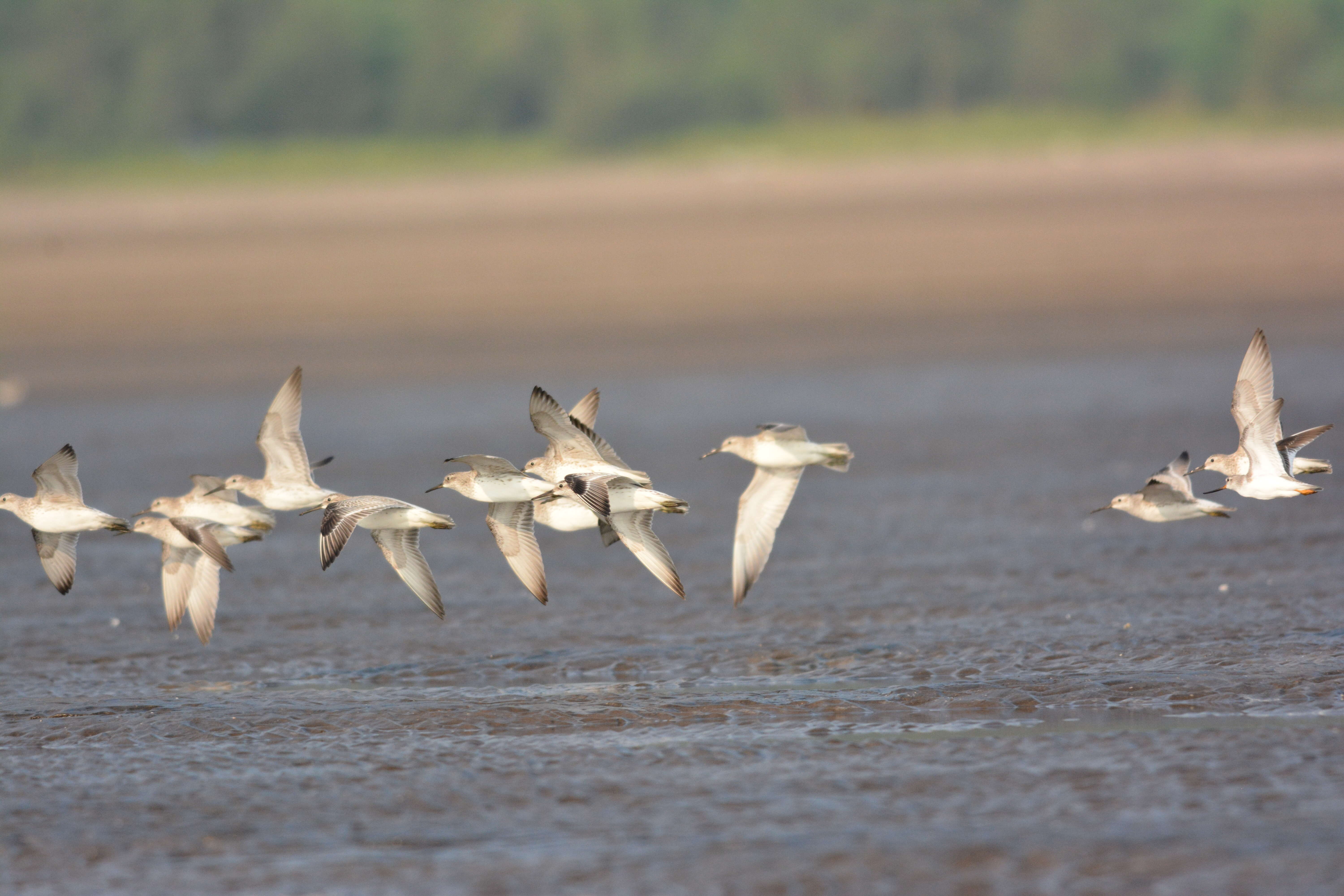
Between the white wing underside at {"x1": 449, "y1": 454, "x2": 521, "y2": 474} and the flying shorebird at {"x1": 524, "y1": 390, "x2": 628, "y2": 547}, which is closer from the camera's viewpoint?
the white wing underside at {"x1": 449, "y1": 454, "x2": 521, "y2": 474}

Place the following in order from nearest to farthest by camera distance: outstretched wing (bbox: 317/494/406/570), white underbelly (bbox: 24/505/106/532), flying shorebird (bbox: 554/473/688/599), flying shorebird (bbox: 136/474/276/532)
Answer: flying shorebird (bbox: 554/473/688/599) → outstretched wing (bbox: 317/494/406/570) → white underbelly (bbox: 24/505/106/532) → flying shorebird (bbox: 136/474/276/532)

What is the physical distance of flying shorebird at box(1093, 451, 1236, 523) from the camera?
11516 millimetres

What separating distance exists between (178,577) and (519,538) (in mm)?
2777

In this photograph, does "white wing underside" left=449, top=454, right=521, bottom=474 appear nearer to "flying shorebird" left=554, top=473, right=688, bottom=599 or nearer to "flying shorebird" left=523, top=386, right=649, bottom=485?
"flying shorebird" left=523, top=386, right=649, bottom=485

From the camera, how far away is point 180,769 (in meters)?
11.1

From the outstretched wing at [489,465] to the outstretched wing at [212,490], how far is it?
6.87 feet

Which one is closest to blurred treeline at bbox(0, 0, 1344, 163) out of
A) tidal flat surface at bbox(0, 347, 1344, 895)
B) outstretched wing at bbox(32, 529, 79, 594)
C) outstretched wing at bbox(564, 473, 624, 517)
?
tidal flat surface at bbox(0, 347, 1344, 895)

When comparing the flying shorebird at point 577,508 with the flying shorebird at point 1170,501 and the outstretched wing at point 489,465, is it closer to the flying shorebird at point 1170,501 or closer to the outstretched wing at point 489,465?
the outstretched wing at point 489,465

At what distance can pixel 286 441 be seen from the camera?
13039 millimetres

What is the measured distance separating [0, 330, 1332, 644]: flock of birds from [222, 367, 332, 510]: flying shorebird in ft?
0.04

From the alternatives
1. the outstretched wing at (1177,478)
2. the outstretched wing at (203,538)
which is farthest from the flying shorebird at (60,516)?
the outstretched wing at (1177,478)

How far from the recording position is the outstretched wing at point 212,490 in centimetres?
1321

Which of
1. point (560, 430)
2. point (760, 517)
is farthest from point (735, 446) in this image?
point (560, 430)

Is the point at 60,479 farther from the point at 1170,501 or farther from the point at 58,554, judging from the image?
the point at 1170,501
